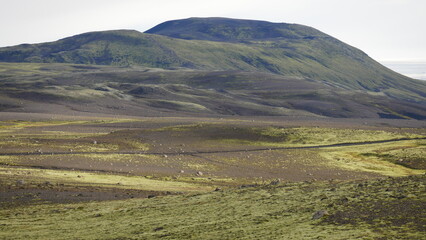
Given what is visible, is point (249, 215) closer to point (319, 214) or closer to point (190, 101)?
point (319, 214)

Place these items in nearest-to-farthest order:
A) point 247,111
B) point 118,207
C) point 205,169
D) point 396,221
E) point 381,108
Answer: point 396,221, point 118,207, point 205,169, point 247,111, point 381,108

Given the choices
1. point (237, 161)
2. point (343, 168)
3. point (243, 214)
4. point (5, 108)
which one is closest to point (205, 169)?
point (237, 161)

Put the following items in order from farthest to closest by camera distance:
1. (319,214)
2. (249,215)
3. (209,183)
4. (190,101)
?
1. (190,101)
2. (209,183)
3. (249,215)
4. (319,214)

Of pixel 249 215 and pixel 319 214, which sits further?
pixel 249 215

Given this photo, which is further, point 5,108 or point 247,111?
point 247,111

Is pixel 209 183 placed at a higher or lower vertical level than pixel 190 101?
lower

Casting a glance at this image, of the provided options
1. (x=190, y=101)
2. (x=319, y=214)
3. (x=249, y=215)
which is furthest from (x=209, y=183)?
(x=190, y=101)

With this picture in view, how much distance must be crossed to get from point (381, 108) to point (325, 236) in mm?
148262

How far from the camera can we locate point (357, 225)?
22.9 meters

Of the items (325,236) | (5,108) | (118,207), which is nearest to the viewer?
(325,236)

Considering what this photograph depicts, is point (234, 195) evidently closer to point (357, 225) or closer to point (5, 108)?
point (357, 225)

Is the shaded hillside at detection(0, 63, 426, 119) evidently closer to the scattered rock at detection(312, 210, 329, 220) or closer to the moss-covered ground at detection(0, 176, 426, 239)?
the moss-covered ground at detection(0, 176, 426, 239)

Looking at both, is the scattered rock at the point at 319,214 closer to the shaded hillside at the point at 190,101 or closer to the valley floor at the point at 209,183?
the valley floor at the point at 209,183

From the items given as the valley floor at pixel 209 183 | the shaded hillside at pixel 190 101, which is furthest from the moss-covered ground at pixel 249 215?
the shaded hillside at pixel 190 101
